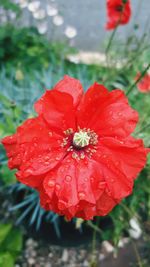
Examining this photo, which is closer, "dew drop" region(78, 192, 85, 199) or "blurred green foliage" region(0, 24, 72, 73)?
"dew drop" region(78, 192, 85, 199)

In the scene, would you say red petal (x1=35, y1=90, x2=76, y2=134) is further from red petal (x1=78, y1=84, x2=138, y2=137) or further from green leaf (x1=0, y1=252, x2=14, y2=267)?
green leaf (x1=0, y1=252, x2=14, y2=267)

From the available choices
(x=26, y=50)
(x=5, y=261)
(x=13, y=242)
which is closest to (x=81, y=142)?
(x=5, y=261)

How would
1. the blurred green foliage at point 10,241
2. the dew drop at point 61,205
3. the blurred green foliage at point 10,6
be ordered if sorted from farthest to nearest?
the blurred green foliage at point 10,6
the blurred green foliage at point 10,241
the dew drop at point 61,205

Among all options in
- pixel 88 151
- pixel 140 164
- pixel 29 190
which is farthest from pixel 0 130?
pixel 140 164

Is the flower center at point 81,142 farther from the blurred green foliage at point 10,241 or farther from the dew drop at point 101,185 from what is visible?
the blurred green foliage at point 10,241

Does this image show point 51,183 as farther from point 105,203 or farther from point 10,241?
point 10,241

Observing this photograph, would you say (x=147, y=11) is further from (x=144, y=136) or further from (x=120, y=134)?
(x=120, y=134)

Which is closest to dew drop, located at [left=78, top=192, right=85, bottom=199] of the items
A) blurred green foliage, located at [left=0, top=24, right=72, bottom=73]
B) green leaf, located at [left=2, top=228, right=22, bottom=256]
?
green leaf, located at [left=2, top=228, right=22, bottom=256]

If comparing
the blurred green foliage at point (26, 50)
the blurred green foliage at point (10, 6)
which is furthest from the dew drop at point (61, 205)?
the blurred green foliage at point (10, 6)
